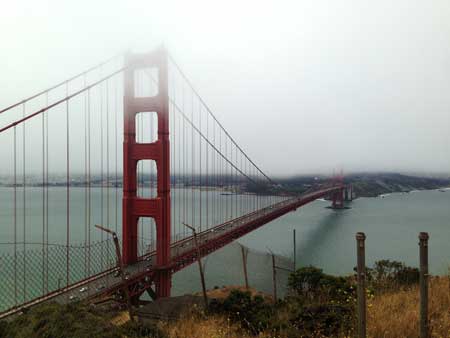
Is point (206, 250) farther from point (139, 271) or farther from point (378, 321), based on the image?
point (378, 321)

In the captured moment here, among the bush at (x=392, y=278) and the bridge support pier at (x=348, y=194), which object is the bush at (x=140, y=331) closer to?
the bush at (x=392, y=278)

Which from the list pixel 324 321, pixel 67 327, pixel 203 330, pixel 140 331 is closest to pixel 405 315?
pixel 324 321

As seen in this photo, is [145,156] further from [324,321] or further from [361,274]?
[361,274]

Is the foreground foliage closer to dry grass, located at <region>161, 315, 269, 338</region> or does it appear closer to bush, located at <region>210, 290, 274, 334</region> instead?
dry grass, located at <region>161, 315, 269, 338</region>

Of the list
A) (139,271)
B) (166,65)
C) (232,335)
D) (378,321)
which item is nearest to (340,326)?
(378,321)

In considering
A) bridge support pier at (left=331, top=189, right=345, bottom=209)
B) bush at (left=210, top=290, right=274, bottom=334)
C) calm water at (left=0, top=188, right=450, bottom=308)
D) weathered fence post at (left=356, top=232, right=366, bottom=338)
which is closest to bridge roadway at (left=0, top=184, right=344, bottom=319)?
calm water at (left=0, top=188, right=450, bottom=308)

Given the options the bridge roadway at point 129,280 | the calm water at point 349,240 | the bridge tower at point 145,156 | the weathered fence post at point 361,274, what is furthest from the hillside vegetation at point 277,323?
the calm water at point 349,240
